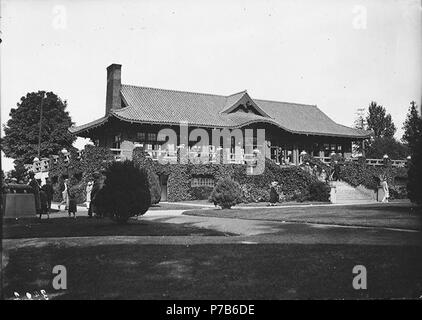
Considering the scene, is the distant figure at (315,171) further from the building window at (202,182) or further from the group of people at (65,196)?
the group of people at (65,196)

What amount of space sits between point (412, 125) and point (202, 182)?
16.9 meters

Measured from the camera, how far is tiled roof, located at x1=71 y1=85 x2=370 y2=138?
89.3ft

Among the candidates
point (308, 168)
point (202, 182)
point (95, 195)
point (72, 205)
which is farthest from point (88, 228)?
point (308, 168)

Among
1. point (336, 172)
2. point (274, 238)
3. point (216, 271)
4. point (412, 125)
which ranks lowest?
point (216, 271)

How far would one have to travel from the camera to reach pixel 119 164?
11.0m

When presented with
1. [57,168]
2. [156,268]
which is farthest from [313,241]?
[57,168]

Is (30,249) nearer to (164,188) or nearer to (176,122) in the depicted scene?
(164,188)

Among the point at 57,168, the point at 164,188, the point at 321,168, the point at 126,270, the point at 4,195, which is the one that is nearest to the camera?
the point at 126,270

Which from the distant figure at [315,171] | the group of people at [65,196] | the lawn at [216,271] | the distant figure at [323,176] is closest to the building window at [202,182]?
the distant figure at [315,171]

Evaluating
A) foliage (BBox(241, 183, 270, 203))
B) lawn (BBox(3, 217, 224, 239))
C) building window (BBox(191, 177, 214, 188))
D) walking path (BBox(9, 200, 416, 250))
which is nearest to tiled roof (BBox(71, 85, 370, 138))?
building window (BBox(191, 177, 214, 188))

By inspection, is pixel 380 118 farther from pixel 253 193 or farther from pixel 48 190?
pixel 48 190

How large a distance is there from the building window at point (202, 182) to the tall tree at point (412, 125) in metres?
15.2

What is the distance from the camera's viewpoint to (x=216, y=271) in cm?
663

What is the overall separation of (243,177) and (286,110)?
13799 mm
